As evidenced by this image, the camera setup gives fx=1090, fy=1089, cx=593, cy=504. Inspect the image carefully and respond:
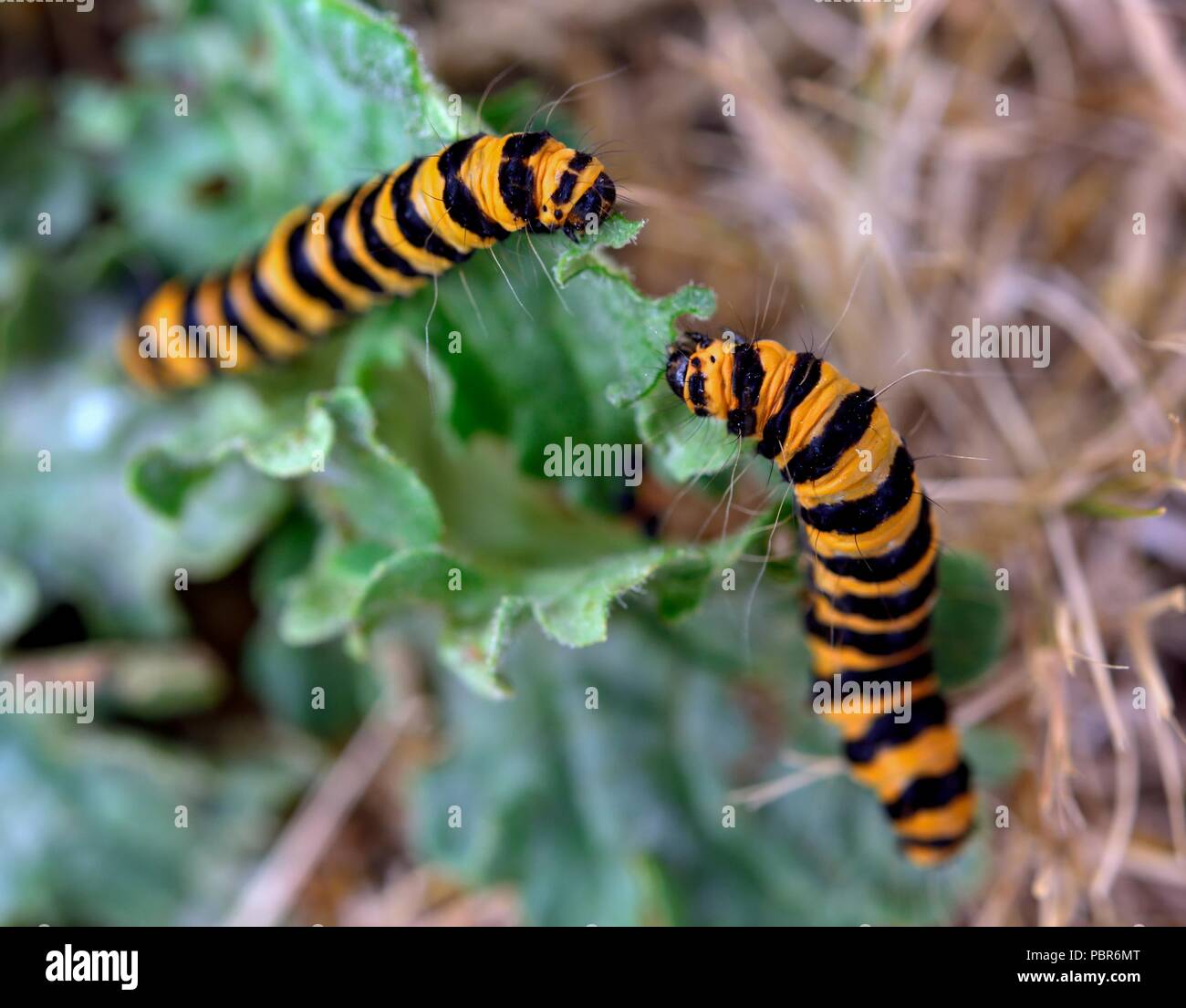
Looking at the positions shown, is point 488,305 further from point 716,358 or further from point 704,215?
point 704,215

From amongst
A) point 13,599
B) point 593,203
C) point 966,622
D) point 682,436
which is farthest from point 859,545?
point 13,599

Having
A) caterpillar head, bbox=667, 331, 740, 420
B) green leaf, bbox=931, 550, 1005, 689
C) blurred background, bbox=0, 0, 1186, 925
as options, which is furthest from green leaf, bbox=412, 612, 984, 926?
caterpillar head, bbox=667, 331, 740, 420

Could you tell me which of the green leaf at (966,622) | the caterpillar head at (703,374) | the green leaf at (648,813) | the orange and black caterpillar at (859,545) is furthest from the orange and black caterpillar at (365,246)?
the green leaf at (966,622)

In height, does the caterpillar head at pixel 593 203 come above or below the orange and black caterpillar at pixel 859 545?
above

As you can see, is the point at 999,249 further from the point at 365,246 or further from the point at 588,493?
the point at 365,246

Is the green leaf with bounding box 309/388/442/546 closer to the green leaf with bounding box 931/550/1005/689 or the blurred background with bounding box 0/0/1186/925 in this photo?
the blurred background with bounding box 0/0/1186/925

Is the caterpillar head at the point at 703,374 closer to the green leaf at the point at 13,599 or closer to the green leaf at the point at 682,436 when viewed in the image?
the green leaf at the point at 682,436
